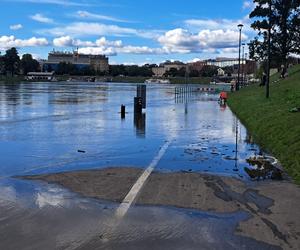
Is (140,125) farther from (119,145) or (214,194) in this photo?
(214,194)

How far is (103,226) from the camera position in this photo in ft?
22.9

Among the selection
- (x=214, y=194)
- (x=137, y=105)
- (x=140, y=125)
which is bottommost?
(x=140, y=125)

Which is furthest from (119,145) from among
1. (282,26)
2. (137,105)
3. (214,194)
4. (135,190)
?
(282,26)

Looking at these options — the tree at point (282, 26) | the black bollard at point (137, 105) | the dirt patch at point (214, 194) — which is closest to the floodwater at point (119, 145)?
the dirt patch at point (214, 194)

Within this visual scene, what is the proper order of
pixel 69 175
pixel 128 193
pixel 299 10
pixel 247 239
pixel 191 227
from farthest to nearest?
pixel 299 10
pixel 69 175
pixel 128 193
pixel 191 227
pixel 247 239

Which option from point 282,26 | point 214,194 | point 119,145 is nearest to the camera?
point 214,194

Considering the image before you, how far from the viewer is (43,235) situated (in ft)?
21.5

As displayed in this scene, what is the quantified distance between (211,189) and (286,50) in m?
61.3

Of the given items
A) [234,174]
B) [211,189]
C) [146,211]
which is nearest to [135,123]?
[234,174]

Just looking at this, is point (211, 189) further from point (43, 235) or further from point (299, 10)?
point (299, 10)

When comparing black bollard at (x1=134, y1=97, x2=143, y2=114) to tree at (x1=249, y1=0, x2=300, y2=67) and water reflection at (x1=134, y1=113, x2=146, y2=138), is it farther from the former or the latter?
tree at (x1=249, y1=0, x2=300, y2=67)

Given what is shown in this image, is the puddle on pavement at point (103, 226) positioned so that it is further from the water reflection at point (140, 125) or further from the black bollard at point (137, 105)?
the black bollard at point (137, 105)

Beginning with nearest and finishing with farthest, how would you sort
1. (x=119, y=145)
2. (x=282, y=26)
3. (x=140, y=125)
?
1. (x=119, y=145)
2. (x=140, y=125)
3. (x=282, y=26)

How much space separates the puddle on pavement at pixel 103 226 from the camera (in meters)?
6.28
